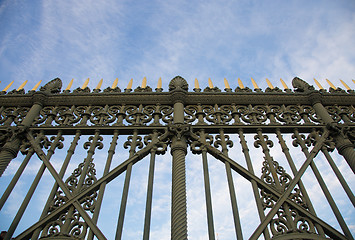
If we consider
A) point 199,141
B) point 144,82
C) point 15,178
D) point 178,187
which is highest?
point 144,82

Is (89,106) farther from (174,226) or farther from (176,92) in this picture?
(174,226)

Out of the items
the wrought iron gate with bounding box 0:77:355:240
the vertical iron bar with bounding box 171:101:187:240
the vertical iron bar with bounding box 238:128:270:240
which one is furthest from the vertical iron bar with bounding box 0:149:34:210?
the vertical iron bar with bounding box 238:128:270:240

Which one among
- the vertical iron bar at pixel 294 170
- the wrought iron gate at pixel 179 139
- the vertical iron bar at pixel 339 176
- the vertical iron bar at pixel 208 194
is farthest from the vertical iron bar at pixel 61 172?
the vertical iron bar at pixel 339 176

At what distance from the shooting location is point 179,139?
19.2ft

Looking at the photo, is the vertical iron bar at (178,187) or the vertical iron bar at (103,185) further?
the vertical iron bar at (103,185)

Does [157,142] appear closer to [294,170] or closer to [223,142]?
[223,142]

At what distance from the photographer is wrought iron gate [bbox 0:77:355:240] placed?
4695 millimetres

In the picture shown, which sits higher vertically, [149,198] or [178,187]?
[178,187]

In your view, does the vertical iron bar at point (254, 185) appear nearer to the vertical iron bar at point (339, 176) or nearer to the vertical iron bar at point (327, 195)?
the vertical iron bar at point (327, 195)

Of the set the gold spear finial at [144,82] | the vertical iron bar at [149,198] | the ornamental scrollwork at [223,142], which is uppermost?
the gold spear finial at [144,82]

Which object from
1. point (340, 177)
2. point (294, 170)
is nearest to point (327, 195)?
point (340, 177)

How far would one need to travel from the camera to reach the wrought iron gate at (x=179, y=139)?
470cm

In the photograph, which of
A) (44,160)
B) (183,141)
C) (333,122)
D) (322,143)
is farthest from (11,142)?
(333,122)

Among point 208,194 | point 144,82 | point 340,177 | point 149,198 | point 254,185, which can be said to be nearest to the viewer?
point 149,198
